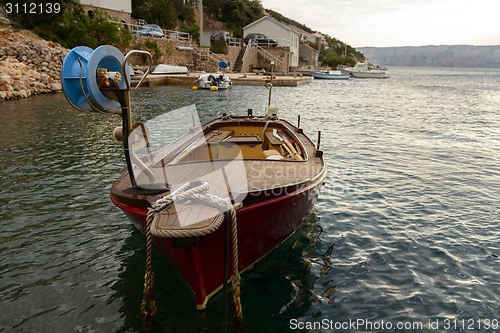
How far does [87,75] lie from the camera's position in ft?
15.5

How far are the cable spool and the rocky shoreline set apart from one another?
75.5 ft

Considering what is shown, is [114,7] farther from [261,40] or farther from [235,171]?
[235,171]

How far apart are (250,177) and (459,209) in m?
6.42

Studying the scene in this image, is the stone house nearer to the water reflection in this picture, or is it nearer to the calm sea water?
the calm sea water

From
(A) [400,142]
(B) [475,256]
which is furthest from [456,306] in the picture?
(A) [400,142]

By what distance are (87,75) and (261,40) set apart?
59527 mm

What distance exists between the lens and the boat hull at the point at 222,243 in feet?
16.0

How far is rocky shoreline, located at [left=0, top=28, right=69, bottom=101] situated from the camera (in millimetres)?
24656

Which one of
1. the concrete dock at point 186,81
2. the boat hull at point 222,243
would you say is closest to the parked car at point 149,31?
the concrete dock at point 186,81

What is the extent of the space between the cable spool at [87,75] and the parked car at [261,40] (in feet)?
191

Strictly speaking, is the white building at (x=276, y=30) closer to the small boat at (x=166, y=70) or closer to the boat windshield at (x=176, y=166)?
the small boat at (x=166, y=70)

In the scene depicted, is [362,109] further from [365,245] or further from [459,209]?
[365,245]

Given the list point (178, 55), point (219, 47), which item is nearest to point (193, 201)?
point (178, 55)

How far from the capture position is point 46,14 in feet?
109
